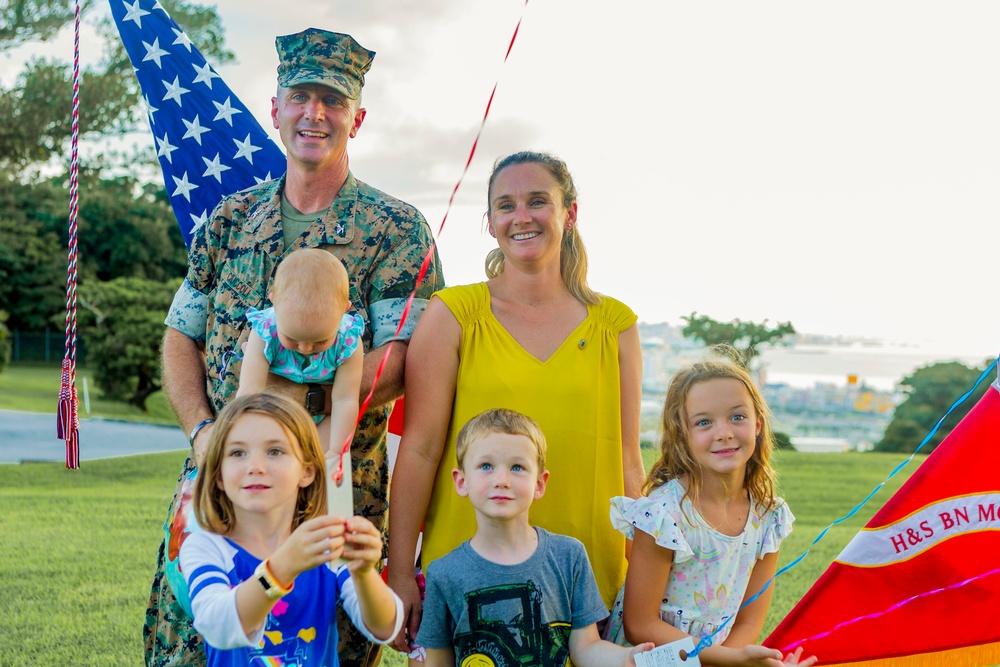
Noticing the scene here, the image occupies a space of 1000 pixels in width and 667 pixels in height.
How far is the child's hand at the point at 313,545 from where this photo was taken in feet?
6.28

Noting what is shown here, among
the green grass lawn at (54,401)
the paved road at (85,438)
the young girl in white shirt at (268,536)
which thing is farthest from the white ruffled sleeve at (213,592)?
the green grass lawn at (54,401)

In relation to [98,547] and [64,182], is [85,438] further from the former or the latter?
[64,182]

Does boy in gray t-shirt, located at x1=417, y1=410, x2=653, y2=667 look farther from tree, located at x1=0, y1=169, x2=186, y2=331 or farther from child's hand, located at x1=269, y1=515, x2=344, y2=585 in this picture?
tree, located at x1=0, y1=169, x2=186, y2=331

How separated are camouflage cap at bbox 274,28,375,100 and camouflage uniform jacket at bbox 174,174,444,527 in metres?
0.31

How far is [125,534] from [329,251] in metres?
5.70

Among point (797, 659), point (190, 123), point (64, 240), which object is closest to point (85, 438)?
point (190, 123)

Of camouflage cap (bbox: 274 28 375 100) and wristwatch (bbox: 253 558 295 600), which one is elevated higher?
camouflage cap (bbox: 274 28 375 100)

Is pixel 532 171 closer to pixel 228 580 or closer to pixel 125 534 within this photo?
pixel 228 580

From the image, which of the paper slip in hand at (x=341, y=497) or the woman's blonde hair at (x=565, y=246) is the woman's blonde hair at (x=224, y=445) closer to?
the paper slip in hand at (x=341, y=497)

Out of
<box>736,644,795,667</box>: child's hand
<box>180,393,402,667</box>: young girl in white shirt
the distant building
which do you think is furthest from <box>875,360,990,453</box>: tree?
<box>180,393,402,667</box>: young girl in white shirt

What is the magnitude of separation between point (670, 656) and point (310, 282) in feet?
4.29

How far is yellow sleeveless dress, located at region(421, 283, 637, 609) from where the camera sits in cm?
281

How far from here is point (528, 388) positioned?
Answer: 2.81 meters

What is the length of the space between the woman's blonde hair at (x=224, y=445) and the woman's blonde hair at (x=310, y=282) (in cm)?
35
